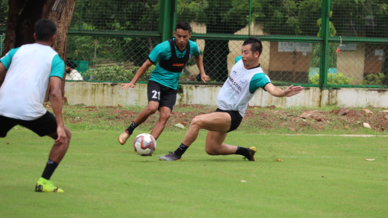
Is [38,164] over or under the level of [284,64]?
under

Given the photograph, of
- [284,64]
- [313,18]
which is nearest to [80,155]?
[284,64]

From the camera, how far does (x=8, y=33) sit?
921 centimetres

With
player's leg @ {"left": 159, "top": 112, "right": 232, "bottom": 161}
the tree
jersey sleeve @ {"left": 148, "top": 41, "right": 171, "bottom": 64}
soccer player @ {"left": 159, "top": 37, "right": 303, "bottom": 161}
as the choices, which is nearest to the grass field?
player's leg @ {"left": 159, "top": 112, "right": 232, "bottom": 161}

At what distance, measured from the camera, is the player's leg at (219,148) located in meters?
6.59

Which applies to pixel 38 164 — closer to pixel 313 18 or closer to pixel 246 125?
pixel 246 125

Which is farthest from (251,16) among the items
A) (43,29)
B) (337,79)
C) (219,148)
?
(43,29)

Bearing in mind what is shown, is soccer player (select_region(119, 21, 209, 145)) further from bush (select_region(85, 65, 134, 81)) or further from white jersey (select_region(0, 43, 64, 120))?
bush (select_region(85, 65, 134, 81))

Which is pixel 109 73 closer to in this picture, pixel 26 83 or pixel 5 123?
pixel 5 123

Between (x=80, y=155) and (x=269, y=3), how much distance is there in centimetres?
827

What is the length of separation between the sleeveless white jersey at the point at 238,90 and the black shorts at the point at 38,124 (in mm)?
2889

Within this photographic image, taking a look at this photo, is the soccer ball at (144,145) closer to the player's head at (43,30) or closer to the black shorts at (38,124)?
the black shorts at (38,124)

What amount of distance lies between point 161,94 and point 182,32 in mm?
1097

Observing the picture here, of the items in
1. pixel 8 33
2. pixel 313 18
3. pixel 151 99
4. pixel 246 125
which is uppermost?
pixel 313 18

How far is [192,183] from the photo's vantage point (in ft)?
15.9
